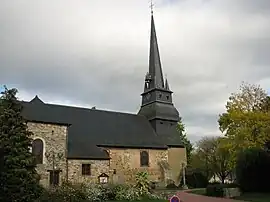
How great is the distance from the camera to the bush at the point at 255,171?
87.2 feet

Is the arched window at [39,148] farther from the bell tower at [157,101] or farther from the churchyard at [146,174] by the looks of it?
the bell tower at [157,101]

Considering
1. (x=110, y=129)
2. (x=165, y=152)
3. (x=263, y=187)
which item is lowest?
(x=263, y=187)

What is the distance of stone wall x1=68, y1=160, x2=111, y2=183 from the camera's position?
104 ft

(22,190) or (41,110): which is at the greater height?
(41,110)

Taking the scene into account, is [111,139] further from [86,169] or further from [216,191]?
[216,191]

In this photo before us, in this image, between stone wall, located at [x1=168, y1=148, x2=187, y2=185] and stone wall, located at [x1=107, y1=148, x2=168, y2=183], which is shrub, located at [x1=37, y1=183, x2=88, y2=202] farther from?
stone wall, located at [x1=168, y1=148, x2=187, y2=185]

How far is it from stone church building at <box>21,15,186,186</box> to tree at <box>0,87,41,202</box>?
37.3ft

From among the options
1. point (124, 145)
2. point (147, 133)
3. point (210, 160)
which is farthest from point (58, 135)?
point (210, 160)

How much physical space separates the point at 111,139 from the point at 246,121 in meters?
15.6

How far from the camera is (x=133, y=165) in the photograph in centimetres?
3841

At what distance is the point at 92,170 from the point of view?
1313 inches

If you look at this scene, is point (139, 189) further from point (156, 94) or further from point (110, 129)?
point (156, 94)

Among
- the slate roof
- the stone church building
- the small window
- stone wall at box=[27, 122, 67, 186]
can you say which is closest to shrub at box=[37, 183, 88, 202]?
the stone church building

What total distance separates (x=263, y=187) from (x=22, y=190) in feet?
62.0
